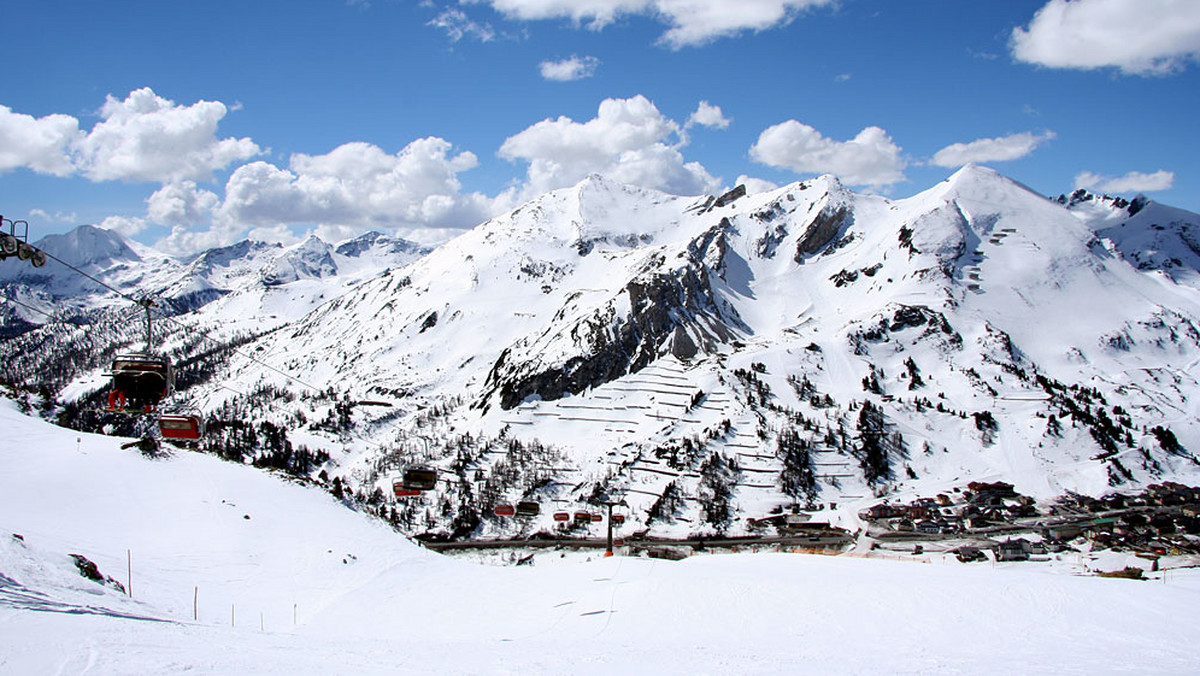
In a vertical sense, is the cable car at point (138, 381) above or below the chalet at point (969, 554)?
above

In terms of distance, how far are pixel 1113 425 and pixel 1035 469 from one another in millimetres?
25382

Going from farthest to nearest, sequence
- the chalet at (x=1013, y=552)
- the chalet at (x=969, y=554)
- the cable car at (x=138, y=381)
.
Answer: the chalet at (x=969, y=554)
the chalet at (x=1013, y=552)
the cable car at (x=138, y=381)

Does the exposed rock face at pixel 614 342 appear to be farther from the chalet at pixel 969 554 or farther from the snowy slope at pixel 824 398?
the chalet at pixel 969 554

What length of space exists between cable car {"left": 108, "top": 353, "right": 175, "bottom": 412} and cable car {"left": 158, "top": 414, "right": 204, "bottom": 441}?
6193 millimetres

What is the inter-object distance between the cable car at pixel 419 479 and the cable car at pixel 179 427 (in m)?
17.4

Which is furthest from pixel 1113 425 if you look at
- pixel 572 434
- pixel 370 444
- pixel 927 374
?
pixel 370 444

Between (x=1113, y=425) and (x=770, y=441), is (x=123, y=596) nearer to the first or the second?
(x=770, y=441)

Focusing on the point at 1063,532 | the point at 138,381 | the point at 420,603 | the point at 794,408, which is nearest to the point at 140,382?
the point at 138,381

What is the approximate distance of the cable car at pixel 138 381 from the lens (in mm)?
30406

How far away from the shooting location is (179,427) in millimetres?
37250

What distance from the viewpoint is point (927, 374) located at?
154 m

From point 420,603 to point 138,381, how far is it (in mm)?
16339

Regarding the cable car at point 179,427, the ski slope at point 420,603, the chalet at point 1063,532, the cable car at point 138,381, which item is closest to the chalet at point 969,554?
the chalet at point 1063,532

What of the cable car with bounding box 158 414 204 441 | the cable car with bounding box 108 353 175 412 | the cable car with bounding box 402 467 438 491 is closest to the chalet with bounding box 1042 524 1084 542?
the cable car with bounding box 402 467 438 491
